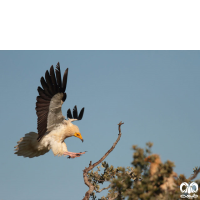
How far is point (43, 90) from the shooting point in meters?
8.26

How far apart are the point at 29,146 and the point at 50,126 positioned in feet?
3.97

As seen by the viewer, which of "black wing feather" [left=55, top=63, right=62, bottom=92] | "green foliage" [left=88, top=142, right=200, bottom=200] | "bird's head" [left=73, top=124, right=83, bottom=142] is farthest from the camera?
"bird's head" [left=73, top=124, right=83, bottom=142]

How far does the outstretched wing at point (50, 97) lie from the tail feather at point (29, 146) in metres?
0.68

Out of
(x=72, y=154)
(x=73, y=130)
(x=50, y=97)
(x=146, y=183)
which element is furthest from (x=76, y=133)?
(x=146, y=183)

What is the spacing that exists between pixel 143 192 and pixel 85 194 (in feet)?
7.49

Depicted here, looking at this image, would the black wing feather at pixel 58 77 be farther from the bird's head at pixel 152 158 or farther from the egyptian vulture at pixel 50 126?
the bird's head at pixel 152 158

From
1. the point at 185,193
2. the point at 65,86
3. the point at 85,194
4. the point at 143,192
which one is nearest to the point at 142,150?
the point at 143,192

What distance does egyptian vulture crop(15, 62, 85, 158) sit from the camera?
8273mm

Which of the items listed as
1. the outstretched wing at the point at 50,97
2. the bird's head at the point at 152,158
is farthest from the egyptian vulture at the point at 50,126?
the bird's head at the point at 152,158

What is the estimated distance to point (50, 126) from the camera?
28.7 feet

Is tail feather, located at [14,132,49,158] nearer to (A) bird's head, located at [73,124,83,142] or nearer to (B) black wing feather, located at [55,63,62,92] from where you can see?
(A) bird's head, located at [73,124,83,142]

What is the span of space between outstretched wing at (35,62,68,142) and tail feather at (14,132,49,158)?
68cm

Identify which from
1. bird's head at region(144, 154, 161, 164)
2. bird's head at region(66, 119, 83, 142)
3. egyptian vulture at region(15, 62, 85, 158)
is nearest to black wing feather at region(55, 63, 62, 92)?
egyptian vulture at region(15, 62, 85, 158)

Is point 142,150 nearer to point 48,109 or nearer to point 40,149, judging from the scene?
point 48,109
